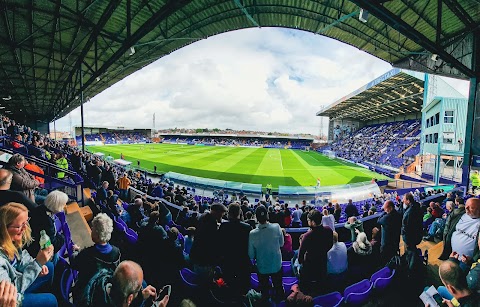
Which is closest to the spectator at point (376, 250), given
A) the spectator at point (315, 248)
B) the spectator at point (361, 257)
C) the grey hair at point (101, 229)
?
the spectator at point (361, 257)

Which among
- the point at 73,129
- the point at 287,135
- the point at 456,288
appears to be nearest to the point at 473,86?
the point at 456,288

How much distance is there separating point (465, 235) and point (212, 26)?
11364 mm

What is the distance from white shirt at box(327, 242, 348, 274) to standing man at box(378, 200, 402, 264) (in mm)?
1055

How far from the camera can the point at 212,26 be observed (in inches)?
416

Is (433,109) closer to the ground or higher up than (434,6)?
closer to the ground

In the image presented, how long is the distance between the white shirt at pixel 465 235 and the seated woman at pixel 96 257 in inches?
169

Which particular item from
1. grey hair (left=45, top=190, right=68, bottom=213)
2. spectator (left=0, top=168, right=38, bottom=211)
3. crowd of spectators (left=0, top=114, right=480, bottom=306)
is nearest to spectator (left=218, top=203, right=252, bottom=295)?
crowd of spectators (left=0, top=114, right=480, bottom=306)

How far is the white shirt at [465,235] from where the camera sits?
Result: 113 inches

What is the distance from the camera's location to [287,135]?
8169cm

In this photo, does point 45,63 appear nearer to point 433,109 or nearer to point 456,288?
point 456,288

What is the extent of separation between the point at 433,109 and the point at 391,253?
71.7 feet

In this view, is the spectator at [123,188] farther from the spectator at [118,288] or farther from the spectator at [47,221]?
the spectator at [118,288]

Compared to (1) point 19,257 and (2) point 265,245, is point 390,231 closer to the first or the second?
(2) point 265,245

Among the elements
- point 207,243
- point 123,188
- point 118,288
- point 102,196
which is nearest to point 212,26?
Result: point 123,188
